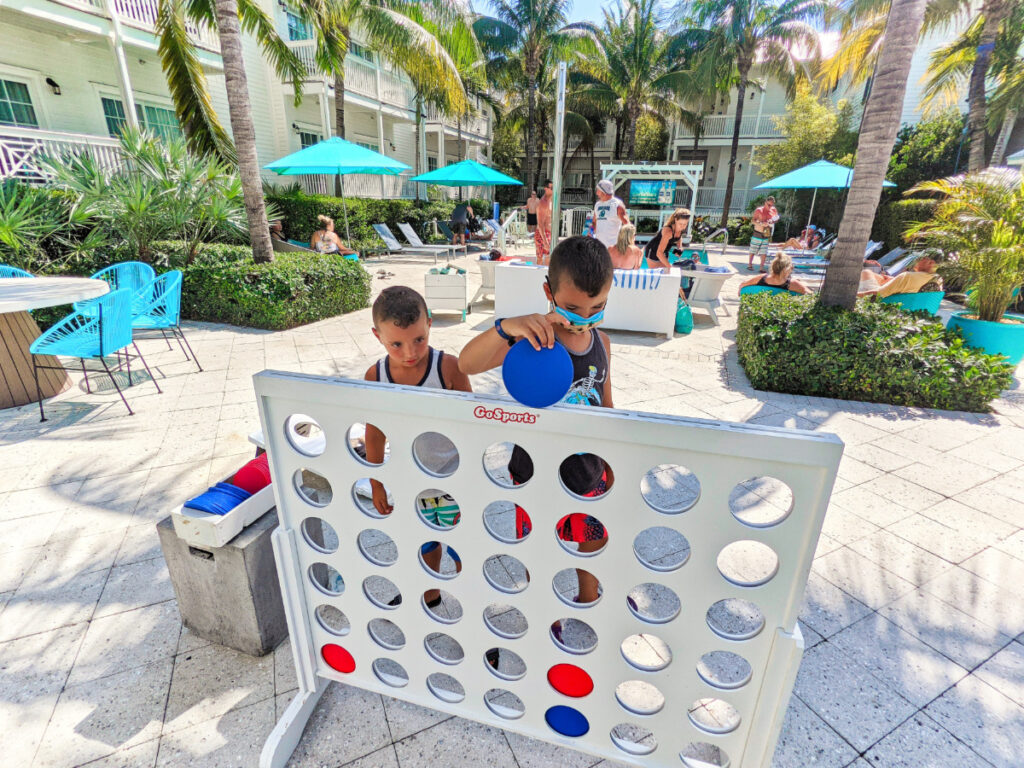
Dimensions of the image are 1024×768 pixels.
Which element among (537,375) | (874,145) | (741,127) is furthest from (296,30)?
(741,127)

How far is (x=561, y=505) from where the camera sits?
4.00 ft

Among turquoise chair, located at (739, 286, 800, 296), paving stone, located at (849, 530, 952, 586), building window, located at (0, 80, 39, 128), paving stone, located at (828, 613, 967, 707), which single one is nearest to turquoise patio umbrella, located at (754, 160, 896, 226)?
turquoise chair, located at (739, 286, 800, 296)

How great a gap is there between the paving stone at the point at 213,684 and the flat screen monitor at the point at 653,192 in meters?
18.4

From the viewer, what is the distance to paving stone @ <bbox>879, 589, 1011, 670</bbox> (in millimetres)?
2107

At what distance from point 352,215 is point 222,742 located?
50.0 ft

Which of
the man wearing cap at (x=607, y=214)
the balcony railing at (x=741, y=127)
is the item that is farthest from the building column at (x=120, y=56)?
the balcony railing at (x=741, y=127)

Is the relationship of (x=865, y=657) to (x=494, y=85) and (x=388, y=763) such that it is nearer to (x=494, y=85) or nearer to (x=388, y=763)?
(x=388, y=763)

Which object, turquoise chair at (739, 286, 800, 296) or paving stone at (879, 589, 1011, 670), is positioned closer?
paving stone at (879, 589, 1011, 670)

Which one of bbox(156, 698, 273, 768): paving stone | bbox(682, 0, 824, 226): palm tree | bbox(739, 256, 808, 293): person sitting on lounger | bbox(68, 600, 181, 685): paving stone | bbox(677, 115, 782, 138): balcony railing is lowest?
bbox(156, 698, 273, 768): paving stone

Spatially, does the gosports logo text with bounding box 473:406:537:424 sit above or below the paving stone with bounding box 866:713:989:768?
above

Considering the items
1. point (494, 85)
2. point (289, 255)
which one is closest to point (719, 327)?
point (289, 255)

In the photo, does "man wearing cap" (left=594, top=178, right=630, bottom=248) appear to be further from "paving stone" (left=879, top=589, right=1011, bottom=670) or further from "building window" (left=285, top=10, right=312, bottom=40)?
"building window" (left=285, top=10, right=312, bottom=40)

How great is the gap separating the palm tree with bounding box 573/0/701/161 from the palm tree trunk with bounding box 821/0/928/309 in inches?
773

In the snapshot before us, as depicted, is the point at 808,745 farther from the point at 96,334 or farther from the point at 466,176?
the point at 466,176
